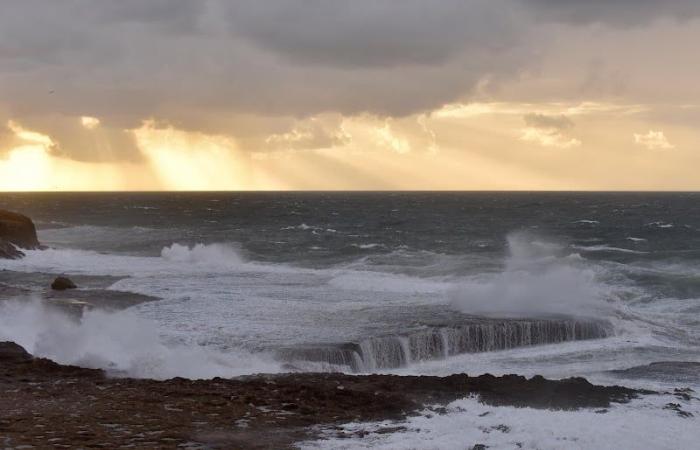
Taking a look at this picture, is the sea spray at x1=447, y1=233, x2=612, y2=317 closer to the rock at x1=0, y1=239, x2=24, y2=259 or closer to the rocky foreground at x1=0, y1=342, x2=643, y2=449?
the rocky foreground at x1=0, y1=342, x2=643, y2=449

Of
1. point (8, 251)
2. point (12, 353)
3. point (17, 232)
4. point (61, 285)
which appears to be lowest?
point (12, 353)

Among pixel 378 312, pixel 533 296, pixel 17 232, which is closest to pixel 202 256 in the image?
pixel 17 232

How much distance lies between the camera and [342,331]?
82.6 feet

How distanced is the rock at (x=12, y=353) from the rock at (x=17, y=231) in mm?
32327

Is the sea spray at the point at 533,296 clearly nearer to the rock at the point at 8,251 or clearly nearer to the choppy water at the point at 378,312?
the choppy water at the point at 378,312

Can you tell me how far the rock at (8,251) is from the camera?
4566 centimetres

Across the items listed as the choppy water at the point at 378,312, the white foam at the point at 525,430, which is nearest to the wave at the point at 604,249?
the choppy water at the point at 378,312

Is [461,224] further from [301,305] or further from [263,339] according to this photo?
[263,339]

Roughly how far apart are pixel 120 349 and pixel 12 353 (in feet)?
8.53

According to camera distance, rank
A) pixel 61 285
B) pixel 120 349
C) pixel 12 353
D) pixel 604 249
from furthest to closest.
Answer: pixel 604 249
pixel 61 285
pixel 120 349
pixel 12 353

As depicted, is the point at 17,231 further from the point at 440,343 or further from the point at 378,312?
the point at 440,343

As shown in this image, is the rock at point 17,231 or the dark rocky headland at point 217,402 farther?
the rock at point 17,231

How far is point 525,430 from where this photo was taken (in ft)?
45.5

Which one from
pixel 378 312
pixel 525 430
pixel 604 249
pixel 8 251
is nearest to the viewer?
pixel 525 430
